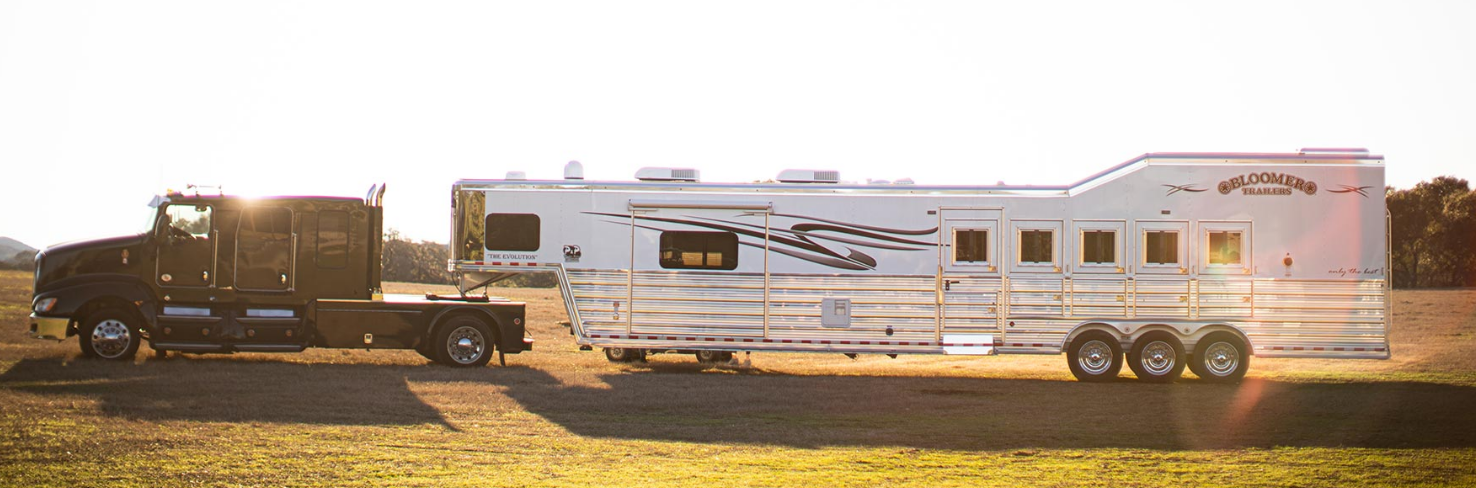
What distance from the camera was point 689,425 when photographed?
12562 mm

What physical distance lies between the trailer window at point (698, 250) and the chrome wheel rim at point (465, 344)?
10.3 feet

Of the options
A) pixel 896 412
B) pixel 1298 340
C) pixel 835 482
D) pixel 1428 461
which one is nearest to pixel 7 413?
pixel 835 482

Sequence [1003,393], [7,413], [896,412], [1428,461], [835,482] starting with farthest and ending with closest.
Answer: [1003,393], [896,412], [7,413], [1428,461], [835,482]

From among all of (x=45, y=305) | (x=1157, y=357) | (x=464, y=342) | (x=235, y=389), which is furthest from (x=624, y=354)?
(x=45, y=305)

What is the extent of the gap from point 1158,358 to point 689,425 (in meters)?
8.49

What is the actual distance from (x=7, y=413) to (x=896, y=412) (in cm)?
929

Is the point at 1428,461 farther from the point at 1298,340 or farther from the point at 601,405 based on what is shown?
the point at 601,405

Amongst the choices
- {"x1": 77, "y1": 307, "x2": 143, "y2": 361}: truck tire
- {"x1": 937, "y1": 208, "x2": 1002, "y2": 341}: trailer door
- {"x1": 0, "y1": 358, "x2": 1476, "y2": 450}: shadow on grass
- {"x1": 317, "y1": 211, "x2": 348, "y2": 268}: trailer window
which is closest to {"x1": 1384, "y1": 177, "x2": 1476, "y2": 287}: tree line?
{"x1": 0, "y1": 358, "x2": 1476, "y2": 450}: shadow on grass

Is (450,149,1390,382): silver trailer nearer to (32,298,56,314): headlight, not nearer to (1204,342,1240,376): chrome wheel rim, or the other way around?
(1204,342,1240,376): chrome wheel rim

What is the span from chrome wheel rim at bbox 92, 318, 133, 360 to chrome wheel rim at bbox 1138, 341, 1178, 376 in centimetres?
1513

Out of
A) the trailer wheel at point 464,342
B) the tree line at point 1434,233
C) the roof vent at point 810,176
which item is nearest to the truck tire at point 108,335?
the trailer wheel at point 464,342

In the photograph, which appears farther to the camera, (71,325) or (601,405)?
(71,325)

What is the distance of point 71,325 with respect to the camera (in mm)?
17734

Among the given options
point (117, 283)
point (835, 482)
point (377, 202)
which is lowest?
point (835, 482)
